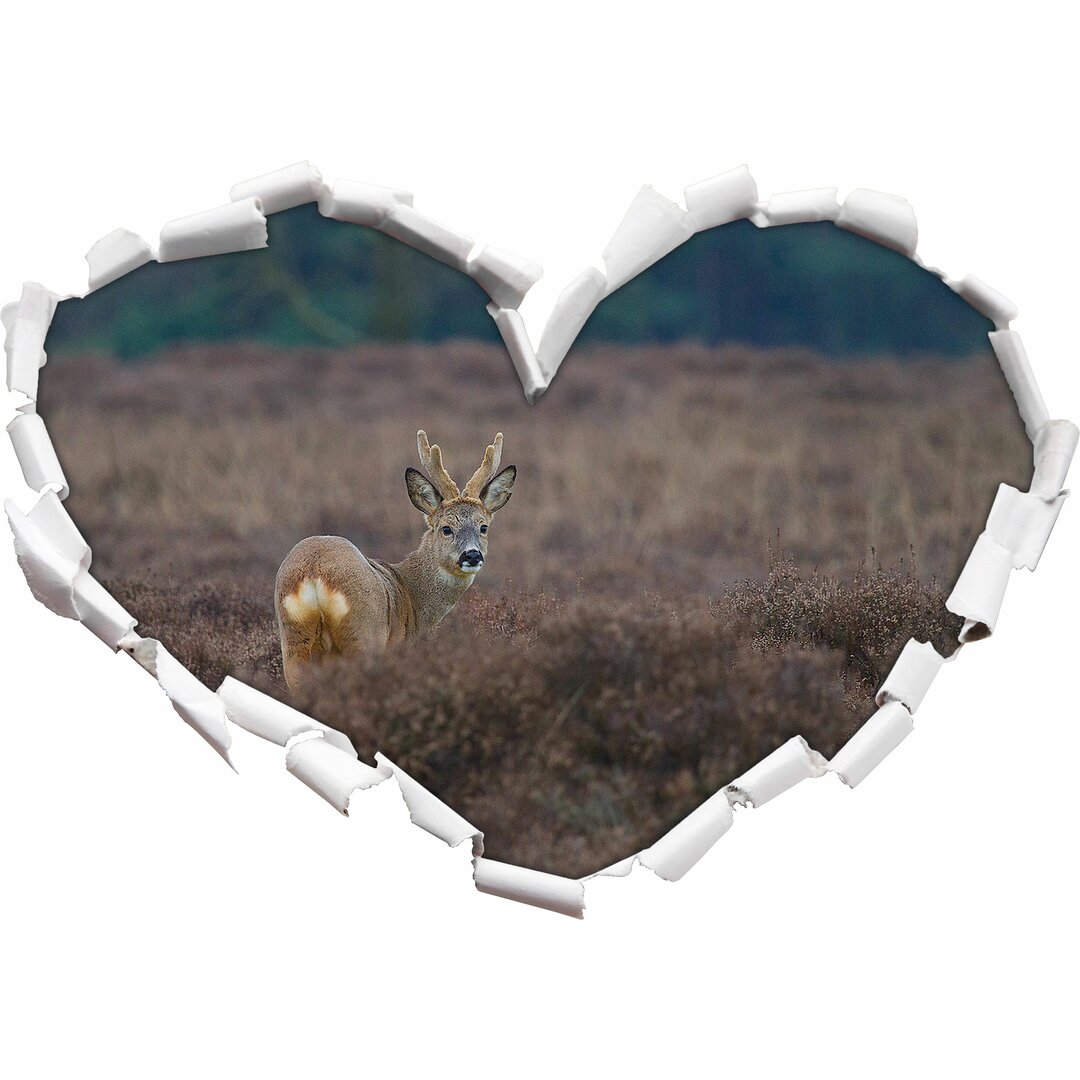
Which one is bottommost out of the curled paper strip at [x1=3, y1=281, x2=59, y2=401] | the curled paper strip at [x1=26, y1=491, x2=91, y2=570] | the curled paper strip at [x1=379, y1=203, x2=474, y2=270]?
the curled paper strip at [x1=26, y1=491, x2=91, y2=570]

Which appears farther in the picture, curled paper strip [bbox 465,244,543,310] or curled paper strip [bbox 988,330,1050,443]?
curled paper strip [bbox 988,330,1050,443]

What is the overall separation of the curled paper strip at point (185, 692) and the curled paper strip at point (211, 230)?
143 centimetres

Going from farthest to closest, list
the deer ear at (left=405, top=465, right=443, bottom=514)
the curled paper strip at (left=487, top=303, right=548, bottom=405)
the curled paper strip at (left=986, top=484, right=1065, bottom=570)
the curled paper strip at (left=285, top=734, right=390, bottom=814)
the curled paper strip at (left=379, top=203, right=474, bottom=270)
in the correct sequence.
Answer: the curled paper strip at (left=986, top=484, right=1065, bottom=570) < the deer ear at (left=405, top=465, right=443, bottom=514) < the curled paper strip at (left=487, top=303, right=548, bottom=405) < the curled paper strip at (left=379, top=203, right=474, bottom=270) < the curled paper strip at (left=285, top=734, right=390, bottom=814)

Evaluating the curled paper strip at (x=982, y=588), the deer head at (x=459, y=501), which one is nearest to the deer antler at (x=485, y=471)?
the deer head at (x=459, y=501)

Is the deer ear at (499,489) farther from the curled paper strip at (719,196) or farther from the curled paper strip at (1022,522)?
the curled paper strip at (1022,522)

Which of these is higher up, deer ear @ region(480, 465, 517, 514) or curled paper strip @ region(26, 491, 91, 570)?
deer ear @ region(480, 465, 517, 514)

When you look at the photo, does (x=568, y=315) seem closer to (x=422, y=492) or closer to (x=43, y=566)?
(x=422, y=492)

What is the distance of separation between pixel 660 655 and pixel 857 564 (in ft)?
3.05

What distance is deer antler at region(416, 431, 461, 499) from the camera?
695 centimetres

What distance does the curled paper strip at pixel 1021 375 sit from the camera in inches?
280

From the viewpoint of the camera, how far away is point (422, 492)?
22.8 ft

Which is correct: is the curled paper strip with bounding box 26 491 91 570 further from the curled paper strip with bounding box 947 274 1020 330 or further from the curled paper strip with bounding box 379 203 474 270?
the curled paper strip with bounding box 947 274 1020 330

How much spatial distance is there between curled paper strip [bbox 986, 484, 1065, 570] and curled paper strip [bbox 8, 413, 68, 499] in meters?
3.62

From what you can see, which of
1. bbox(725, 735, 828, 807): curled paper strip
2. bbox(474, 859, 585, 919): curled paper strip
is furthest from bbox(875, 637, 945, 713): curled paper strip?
bbox(474, 859, 585, 919): curled paper strip
